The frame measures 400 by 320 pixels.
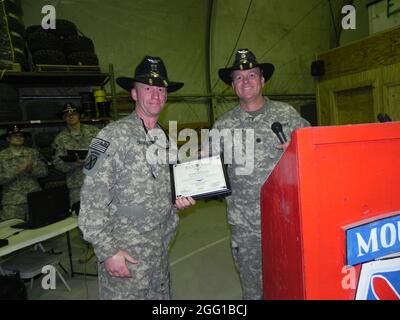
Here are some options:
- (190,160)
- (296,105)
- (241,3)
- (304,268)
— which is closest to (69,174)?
(190,160)

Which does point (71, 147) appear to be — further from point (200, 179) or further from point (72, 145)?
point (200, 179)

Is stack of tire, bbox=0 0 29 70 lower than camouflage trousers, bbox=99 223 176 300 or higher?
higher

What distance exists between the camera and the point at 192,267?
12.1ft

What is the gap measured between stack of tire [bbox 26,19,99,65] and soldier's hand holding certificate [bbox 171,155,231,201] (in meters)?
3.79

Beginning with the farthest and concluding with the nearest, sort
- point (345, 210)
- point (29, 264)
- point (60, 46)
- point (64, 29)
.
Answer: point (64, 29)
point (60, 46)
point (29, 264)
point (345, 210)

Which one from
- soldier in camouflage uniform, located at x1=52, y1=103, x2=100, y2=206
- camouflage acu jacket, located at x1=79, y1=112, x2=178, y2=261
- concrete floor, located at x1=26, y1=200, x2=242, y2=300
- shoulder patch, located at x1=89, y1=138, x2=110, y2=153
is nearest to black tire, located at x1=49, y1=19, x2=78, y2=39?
soldier in camouflage uniform, located at x1=52, y1=103, x2=100, y2=206

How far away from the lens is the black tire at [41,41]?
4672 mm

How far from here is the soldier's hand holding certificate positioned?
1820mm

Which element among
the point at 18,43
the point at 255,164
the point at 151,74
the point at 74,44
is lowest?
the point at 255,164

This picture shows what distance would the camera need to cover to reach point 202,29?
6.89 meters

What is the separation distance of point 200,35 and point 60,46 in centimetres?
307

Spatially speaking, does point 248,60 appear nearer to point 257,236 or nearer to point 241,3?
point 257,236

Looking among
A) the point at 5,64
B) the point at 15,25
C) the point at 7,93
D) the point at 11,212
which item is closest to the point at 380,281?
the point at 11,212

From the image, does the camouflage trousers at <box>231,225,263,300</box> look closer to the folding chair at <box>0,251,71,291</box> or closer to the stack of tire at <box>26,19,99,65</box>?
the folding chair at <box>0,251,71,291</box>
